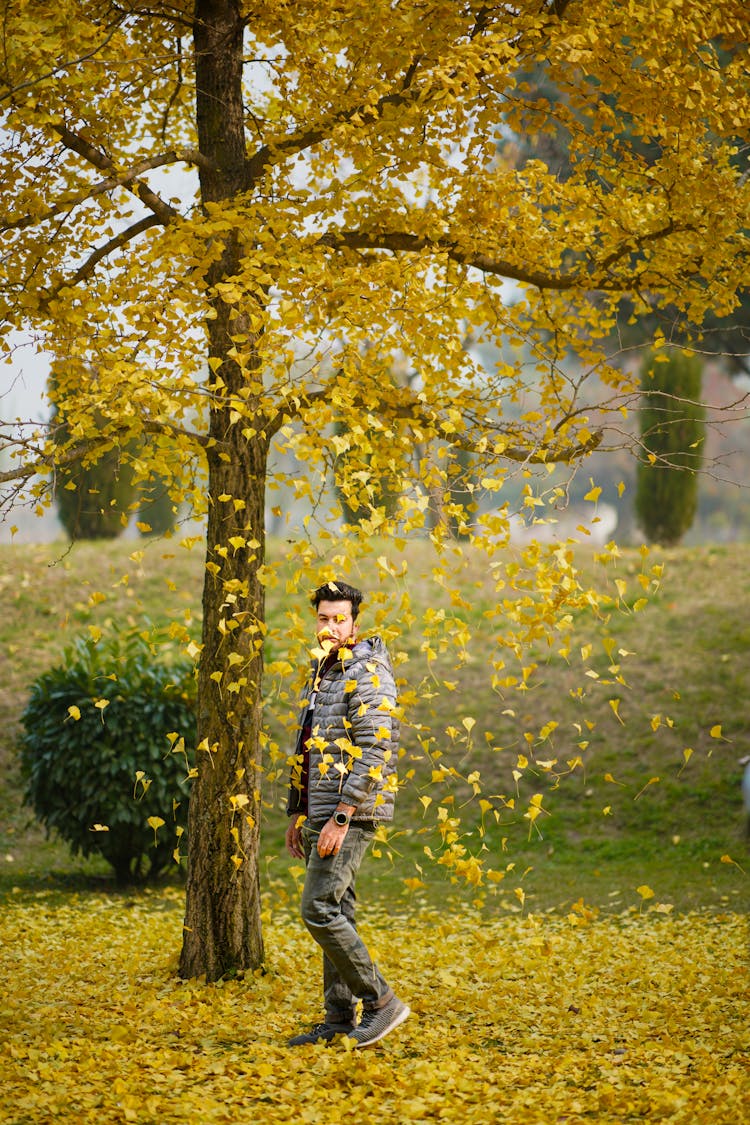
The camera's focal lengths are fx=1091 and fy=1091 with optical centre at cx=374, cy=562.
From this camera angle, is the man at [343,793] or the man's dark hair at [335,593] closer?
the man at [343,793]

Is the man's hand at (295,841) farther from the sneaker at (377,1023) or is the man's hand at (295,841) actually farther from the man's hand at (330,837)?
the sneaker at (377,1023)

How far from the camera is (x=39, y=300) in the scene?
5.12 metres

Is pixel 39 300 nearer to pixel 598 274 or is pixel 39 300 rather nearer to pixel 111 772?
pixel 598 274

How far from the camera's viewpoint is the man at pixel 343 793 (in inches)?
159

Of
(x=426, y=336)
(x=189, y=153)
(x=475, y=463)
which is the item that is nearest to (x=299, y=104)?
(x=189, y=153)

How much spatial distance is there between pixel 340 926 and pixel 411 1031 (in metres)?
0.79

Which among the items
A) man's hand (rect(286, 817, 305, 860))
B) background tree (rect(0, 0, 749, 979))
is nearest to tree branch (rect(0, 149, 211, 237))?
background tree (rect(0, 0, 749, 979))

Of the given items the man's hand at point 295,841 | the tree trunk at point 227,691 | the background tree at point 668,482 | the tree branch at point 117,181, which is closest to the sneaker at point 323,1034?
the man's hand at point 295,841

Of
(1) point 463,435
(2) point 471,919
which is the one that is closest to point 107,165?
(1) point 463,435

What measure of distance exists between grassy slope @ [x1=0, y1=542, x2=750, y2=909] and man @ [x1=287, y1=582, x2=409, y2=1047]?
2601mm

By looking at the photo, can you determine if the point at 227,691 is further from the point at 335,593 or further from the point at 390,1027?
the point at 390,1027

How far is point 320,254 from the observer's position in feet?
15.6

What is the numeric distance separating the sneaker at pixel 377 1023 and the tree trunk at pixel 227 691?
109 cm

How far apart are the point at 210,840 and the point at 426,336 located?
103 inches
